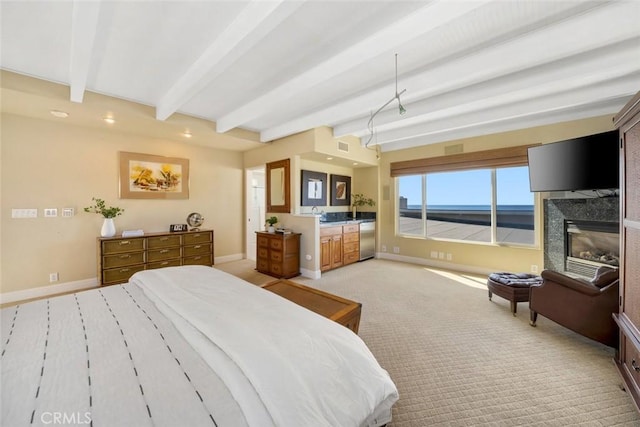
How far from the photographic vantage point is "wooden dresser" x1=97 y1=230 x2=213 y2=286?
353cm

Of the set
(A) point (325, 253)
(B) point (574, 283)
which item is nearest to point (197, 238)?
(A) point (325, 253)

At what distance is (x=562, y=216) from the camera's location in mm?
3596

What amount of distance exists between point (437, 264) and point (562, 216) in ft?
6.86

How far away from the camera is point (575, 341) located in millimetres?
2311

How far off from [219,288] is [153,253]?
294 cm

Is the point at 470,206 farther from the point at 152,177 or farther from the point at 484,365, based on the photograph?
the point at 152,177

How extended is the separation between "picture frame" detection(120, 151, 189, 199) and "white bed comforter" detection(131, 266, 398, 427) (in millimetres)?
3473

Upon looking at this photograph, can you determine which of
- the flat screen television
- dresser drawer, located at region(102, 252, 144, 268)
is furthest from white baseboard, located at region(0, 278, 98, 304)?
the flat screen television

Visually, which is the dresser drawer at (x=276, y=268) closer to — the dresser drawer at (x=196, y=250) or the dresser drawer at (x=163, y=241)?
the dresser drawer at (x=196, y=250)

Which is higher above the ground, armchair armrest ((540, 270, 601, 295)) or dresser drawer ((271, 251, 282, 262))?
armchair armrest ((540, 270, 601, 295))

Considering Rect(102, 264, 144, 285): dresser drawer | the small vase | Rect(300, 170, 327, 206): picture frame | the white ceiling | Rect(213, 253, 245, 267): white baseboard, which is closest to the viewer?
the white ceiling

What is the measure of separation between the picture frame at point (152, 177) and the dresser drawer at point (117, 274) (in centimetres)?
123

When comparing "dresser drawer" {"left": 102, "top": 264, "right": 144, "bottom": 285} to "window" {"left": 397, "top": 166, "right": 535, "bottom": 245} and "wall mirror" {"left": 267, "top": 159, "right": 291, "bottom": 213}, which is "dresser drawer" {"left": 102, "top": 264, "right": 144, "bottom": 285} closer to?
"wall mirror" {"left": 267, "top": 159, "right": 291, "bottom": 213}

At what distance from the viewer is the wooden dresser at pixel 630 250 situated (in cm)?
154
